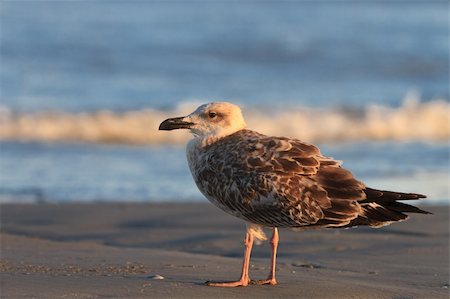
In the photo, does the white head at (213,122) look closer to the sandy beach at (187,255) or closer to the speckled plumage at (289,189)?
the speckled plumage at (289,189)

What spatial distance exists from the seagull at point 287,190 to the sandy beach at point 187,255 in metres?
0.45

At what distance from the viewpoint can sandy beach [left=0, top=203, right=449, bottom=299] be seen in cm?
638

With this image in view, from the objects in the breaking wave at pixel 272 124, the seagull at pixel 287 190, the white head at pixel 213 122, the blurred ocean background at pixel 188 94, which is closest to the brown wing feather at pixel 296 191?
the seagull at pixel 287 190

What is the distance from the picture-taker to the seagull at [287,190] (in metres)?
6.31

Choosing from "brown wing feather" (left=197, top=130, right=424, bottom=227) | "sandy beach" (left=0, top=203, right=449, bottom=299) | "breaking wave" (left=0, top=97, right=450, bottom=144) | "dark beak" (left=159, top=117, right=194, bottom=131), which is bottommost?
"sandy beach" (left=0, top=203, right=449, bottom=299)

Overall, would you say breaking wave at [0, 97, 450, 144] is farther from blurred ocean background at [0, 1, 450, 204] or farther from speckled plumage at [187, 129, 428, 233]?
speckled plumage at [187, 129, 428, 233]

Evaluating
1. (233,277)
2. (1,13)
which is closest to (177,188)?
(233,277)

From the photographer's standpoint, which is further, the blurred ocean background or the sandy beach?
the blurred ocean background

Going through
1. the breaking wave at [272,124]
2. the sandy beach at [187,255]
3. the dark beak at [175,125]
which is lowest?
the sandy beach at [187,255]

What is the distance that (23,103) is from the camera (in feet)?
67.7

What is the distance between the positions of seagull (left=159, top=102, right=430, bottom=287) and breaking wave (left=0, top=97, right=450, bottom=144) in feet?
32.9

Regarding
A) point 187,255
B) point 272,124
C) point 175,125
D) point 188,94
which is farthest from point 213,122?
point 188,94

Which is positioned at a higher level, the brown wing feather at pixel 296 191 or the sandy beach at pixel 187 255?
the brown wing feather at pixel 296 191

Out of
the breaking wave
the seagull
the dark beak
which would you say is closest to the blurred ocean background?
the breaking wave
